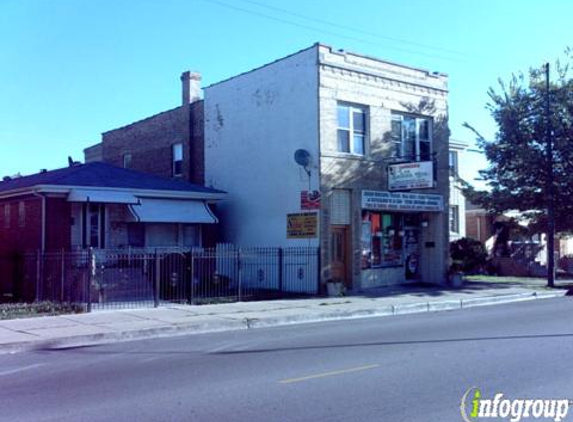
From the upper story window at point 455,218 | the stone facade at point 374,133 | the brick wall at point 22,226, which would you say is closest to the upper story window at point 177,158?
the brick wall at point 22,226

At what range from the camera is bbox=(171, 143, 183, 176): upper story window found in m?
28.5

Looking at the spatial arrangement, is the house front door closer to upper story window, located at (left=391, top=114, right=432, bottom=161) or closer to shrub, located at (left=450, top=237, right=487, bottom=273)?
upper story window, located at (left=391, top=114, right=432, bottom=161)

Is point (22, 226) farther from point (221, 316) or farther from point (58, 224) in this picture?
point (221, 316)

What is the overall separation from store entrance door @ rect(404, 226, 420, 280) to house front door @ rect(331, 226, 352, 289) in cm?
355

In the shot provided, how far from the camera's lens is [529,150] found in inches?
982

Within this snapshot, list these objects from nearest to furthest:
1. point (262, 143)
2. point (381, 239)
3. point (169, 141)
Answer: point (262, 143) < point (381, 239) < point (169, 141)

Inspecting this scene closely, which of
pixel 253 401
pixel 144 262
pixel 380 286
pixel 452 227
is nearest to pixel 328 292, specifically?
pixel 380 286

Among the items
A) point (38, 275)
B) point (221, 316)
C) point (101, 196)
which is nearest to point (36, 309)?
point (38, 275)

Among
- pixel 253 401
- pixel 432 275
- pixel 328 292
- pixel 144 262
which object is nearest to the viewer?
pixel 253 401

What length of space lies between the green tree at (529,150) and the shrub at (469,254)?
5733 millimetres

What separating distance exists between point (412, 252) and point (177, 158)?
10.9m

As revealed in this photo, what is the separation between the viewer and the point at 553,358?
9.23 metres

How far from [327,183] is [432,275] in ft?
21.9

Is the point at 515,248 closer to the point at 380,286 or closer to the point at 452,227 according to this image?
the point at 452,227
